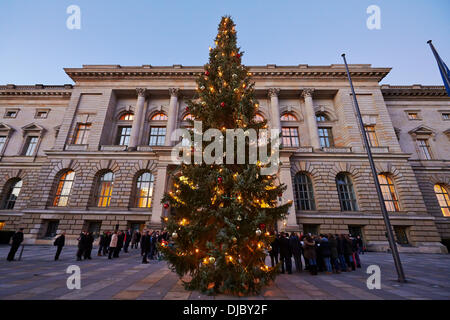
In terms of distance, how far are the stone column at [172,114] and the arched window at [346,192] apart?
60.7 feet

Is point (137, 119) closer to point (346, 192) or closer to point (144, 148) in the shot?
point (144, 148)

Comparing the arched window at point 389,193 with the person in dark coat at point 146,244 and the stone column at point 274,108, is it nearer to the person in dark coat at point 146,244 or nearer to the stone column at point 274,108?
the stone column at point 274,108

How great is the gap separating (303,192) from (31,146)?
109 ft

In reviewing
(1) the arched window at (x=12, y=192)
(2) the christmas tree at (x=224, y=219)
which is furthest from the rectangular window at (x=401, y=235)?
(1) the arched window at (x=12, y=192)

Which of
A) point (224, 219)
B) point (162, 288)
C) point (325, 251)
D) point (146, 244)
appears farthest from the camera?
point (146, 244)

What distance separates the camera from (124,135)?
76.4ft

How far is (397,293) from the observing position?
5.25 metres

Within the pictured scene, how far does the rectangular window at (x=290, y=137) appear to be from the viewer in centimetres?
2283

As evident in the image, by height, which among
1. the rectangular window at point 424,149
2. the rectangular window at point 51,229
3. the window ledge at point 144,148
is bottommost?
the rectangular window at point 51,229

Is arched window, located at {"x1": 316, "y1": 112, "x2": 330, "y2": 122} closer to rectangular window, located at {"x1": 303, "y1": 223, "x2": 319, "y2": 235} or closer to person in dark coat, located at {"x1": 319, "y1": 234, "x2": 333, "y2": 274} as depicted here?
rectangular window, located at {"x1": 303, "y1": 223, "x2": 319, "y2": 235}

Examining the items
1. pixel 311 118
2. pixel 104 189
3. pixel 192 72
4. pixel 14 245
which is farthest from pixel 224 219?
pixel 192 72
